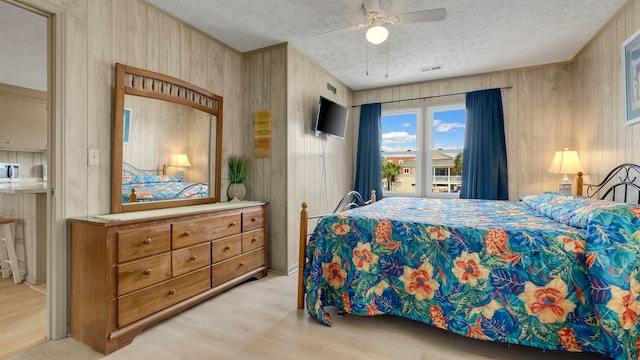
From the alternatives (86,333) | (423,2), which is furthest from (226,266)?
(423,2)

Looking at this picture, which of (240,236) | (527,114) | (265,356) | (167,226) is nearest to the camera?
(265,356)

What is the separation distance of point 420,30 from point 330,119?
1519mm

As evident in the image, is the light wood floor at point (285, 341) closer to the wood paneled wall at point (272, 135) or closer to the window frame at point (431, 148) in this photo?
the wood paneled wall at point (272, 135)

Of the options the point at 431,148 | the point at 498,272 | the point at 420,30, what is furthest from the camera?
the point at 431,148

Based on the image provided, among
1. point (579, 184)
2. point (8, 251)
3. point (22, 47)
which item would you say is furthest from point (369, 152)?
point (8, 251)

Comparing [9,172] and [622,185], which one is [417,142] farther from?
[9,172]

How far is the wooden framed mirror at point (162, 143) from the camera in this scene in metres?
2.25

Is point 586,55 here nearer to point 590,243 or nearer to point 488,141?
point 488,141

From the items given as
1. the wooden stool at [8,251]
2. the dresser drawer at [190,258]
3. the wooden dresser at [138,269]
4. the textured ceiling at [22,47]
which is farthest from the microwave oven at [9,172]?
the dresser drawer at [190,258]

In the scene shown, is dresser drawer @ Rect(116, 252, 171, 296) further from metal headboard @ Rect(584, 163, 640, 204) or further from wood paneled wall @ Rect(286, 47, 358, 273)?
metal headboard @ Rect(584, 163, 640, 204)

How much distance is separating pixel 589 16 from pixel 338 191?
3.39 meters

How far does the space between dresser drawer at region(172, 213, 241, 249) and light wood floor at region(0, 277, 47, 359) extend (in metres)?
1.02

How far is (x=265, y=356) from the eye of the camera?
1755 mm

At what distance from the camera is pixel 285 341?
1.91 meters
